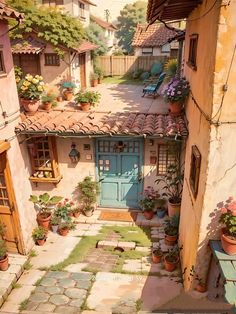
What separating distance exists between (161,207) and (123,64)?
716 inches

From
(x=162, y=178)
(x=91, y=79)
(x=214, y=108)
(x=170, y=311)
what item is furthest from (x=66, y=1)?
(x=170, y=311)

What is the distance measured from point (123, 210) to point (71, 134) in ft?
12.6

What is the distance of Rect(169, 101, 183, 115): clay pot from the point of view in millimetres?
9626

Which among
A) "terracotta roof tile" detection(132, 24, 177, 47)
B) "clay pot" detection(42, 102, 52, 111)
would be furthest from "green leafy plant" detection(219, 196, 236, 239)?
"terracotta roof tile" detection(132, 24, 177, 47)

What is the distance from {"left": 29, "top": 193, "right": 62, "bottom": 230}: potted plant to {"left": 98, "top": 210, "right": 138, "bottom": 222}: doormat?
1883 millimetres

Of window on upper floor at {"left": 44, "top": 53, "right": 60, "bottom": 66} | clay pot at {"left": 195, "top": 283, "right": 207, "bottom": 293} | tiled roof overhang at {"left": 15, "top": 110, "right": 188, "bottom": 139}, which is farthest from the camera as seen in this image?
window on upper floor at {"left": 44, "top": 53, "right": 60, "bottom": 66}

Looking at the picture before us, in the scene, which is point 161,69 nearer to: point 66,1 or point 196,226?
point 66,1

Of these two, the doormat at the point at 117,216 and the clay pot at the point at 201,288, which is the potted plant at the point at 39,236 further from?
the clay pot at the point at 201,288

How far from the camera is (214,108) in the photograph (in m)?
5.14

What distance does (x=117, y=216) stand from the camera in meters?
10.8

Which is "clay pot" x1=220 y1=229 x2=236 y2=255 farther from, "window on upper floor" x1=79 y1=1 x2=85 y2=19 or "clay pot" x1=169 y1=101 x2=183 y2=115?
"window on upper floor" x1=79 y1=1 x2=85 y2=19

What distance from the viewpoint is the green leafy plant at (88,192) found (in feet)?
34.3

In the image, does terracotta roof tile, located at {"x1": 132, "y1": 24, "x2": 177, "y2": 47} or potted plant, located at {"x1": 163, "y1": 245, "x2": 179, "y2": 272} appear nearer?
potted plant, located at {"x1": 163, "y1": 245, "x2": 179, "y2": 272}

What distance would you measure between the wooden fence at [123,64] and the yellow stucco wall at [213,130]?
18759mm
